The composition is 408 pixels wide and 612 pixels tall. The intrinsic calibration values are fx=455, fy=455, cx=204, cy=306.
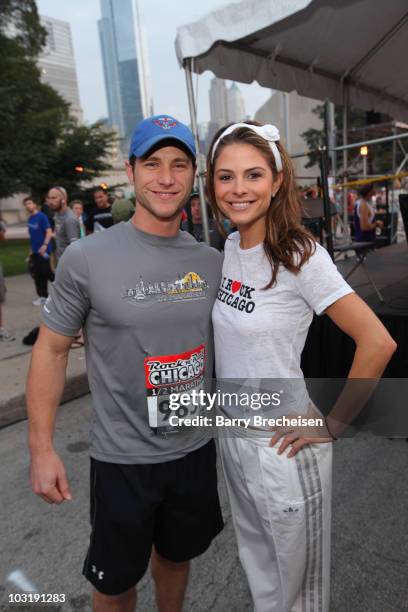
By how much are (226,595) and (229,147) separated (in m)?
1.91

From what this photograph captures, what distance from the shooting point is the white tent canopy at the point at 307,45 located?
12.4ft

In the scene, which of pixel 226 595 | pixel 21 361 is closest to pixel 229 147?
pixel 226 595

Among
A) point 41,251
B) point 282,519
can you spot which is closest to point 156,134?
point 282,519

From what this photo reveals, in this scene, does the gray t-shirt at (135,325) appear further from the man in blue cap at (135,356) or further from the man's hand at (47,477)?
the man's hand at (47,477)

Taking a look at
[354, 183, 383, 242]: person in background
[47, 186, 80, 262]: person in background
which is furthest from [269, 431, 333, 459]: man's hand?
[354, 183, 383, 242]: person in background

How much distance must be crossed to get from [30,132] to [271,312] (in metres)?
19.3

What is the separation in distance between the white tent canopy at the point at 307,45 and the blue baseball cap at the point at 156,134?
271 centimetres

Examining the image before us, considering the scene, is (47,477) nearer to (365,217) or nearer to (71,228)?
(71,228)

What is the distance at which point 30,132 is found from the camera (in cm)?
1791

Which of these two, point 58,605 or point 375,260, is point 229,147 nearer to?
point 58,605

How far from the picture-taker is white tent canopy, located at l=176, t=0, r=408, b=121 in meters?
3.78

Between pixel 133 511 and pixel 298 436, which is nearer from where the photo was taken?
pixel 298 436

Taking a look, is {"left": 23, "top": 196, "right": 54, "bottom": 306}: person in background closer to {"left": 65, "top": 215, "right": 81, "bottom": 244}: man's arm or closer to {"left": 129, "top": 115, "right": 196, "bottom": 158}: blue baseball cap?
{"left": 65, "top": 215, "right": 81, "bottom": 244}: man's arm

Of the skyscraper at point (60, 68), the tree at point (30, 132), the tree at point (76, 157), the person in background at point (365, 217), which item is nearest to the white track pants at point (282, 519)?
the person in background at point (365, 217)
